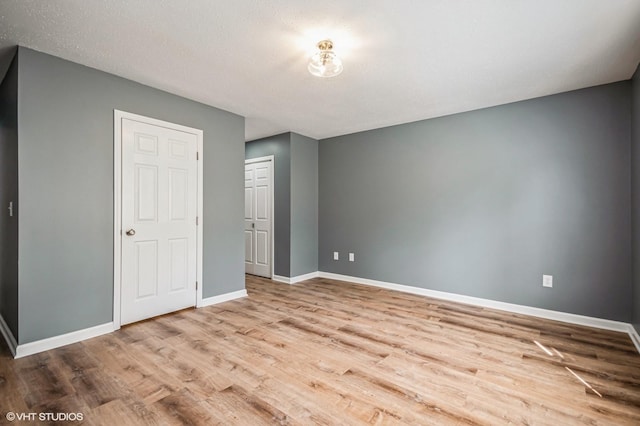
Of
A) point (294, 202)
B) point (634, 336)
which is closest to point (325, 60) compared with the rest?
point (294, 202)

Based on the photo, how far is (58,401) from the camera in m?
1.80

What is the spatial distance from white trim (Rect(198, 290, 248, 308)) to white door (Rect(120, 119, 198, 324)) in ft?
0.43

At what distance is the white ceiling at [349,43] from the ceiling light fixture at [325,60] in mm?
94

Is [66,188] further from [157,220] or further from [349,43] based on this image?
[349,43]

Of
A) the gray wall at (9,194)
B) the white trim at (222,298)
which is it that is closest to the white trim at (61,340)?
the gray wall at (9,194)

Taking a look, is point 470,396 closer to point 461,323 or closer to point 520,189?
point 461,323

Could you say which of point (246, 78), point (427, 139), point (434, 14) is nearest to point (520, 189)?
point (427, 139)

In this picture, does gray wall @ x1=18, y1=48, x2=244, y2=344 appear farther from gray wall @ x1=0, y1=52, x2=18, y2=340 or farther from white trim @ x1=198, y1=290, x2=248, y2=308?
white trim @ x1=198, y1=290, x2=248, y2=308

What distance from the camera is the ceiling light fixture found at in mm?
2283

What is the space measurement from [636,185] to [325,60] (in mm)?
2942

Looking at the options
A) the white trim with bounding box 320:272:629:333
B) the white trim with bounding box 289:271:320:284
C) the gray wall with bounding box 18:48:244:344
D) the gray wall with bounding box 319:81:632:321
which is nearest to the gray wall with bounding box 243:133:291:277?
the white trim with bounding box 289:271:320:284

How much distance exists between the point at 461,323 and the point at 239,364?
2.25 m

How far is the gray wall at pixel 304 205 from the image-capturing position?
4.93m

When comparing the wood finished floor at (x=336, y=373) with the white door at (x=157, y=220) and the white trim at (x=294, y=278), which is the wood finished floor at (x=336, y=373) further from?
the white trim at (x=294, y=278)
